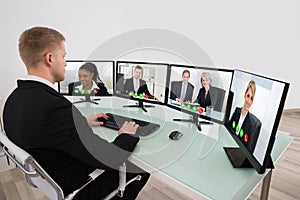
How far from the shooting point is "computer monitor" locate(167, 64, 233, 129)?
4.12 feet

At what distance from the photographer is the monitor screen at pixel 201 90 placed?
4.12 feet

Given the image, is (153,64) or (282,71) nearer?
(153,64)

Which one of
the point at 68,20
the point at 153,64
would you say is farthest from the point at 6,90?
the point at 153,64

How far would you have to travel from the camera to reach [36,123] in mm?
778

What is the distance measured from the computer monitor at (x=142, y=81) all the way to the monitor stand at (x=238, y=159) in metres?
0.67

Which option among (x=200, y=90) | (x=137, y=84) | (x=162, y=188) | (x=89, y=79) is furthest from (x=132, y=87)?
(x=162, y=188)

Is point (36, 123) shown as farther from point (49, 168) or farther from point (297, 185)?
point (297, 185)

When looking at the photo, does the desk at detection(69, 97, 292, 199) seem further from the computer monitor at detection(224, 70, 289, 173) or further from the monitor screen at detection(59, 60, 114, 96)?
the monitor screen at detection(59, 60, 114, 96)

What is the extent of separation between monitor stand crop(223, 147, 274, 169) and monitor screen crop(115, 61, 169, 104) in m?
0.67

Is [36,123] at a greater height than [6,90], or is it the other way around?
[36,123]

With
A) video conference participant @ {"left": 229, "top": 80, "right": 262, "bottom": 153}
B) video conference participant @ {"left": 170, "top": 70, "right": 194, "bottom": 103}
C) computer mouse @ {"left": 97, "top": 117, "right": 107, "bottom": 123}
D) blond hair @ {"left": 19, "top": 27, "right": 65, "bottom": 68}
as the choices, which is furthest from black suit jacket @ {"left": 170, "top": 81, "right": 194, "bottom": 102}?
blond hair @ {"left": 19, "top": 27, "right": 65, "bottom": 68}

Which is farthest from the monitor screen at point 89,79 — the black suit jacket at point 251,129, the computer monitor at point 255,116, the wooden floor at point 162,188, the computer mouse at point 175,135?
the black suit jacket at point 251,129

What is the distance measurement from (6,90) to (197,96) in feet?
6.37

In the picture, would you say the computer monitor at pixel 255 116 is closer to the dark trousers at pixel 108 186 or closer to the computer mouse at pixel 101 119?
the dark trousers at pixel 108 186
